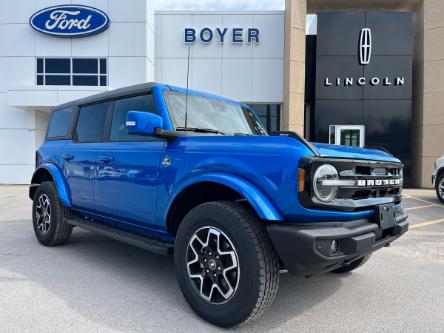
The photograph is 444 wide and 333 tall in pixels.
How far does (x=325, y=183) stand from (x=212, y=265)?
1053mm

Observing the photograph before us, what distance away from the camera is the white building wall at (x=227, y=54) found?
16.7m

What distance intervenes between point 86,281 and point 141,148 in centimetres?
144

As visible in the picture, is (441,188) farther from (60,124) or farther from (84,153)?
(60,124)

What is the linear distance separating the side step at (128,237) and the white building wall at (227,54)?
42.6 ft

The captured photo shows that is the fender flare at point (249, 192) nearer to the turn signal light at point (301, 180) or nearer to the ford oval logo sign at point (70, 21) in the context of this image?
the turn signal light at point (301, 180)

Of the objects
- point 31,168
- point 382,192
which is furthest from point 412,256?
point 31,168

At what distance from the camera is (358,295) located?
351cm

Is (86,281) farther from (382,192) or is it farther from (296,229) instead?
(382,192)

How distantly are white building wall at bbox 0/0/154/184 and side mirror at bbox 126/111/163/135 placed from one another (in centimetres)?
1314

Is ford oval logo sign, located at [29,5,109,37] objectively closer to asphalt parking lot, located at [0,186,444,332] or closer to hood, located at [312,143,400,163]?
asphalt parking lot, located at [0,186,444,332]

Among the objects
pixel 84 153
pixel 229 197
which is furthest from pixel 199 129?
pixel 84 153

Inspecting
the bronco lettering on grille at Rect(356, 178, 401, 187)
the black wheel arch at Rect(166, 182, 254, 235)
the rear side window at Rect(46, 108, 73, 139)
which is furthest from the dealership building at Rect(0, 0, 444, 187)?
the black wheel arch at Rect(166, 182, 254, 235)

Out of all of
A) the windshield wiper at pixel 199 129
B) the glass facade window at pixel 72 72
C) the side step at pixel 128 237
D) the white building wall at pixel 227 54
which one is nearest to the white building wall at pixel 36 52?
the glass facade window at pixel 72 72

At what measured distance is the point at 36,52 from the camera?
1590 centimetres
